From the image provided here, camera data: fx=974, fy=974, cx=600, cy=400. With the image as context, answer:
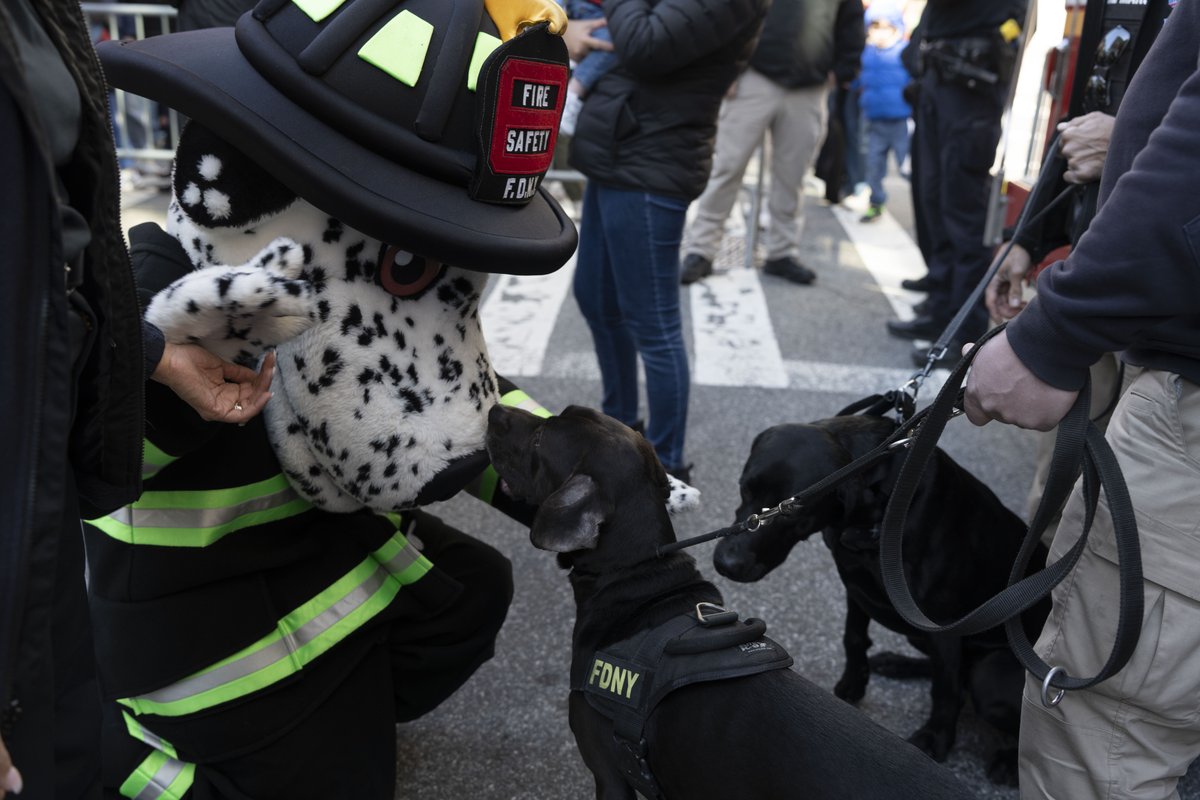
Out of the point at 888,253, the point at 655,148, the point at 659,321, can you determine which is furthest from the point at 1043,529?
the point at 888,253

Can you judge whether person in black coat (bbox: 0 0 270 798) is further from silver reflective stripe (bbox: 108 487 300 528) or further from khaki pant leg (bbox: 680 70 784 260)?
khaki pant leg (bbox: 680 70 784 260)

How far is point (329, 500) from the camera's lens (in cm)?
184

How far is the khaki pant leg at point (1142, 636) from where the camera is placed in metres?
1.55

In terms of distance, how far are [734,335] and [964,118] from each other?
1602mm

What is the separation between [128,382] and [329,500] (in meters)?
0.61

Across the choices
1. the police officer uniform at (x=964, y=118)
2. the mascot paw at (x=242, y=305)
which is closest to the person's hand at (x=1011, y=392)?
the mascot paw at (x=242, y=305)

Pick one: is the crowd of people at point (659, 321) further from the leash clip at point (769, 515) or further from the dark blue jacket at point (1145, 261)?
the leash clip at point (769, 515)

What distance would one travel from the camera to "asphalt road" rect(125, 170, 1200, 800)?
244 centimetres

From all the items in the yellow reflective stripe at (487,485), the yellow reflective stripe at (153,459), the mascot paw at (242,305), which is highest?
the mascot paw at (242,305)

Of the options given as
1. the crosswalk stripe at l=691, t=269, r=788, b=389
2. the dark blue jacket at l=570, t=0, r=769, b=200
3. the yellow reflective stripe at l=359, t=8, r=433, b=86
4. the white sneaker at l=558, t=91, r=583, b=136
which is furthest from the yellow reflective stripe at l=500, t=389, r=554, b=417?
the crosswalk stripe at l=691, t=269, r=788, b=389

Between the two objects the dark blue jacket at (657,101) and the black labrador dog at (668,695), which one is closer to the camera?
the black labrador dog at (668,695)

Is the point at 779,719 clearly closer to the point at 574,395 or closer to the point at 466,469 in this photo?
the point at 466,469

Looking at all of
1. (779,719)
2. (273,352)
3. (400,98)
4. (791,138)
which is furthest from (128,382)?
(791,138)

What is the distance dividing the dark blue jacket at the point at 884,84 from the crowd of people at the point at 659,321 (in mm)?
5222
